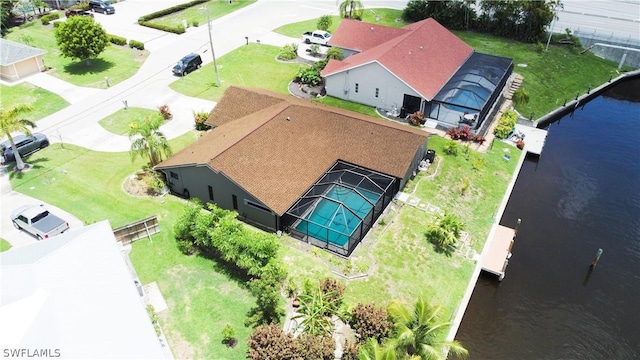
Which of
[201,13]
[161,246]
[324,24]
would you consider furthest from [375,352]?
[201,13]

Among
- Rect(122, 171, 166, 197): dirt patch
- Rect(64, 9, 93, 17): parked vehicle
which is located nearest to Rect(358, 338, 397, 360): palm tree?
Rect(122, 171, 166, 197): dirt patch

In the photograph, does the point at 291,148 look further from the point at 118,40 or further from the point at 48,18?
the point at 48,18

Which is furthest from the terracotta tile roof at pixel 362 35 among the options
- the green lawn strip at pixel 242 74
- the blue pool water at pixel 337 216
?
the blue pool water at pixel 337 216

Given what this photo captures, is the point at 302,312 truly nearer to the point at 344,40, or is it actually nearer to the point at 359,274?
Answer: the point at 359,274

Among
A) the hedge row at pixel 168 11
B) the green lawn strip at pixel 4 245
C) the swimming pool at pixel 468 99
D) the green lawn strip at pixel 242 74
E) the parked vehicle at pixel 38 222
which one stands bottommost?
the green lawn strip at pixel 4 245

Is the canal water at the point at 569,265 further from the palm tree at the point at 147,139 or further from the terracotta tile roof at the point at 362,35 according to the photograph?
the palm tree at the point at 147,139

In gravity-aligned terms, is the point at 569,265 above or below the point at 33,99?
below
